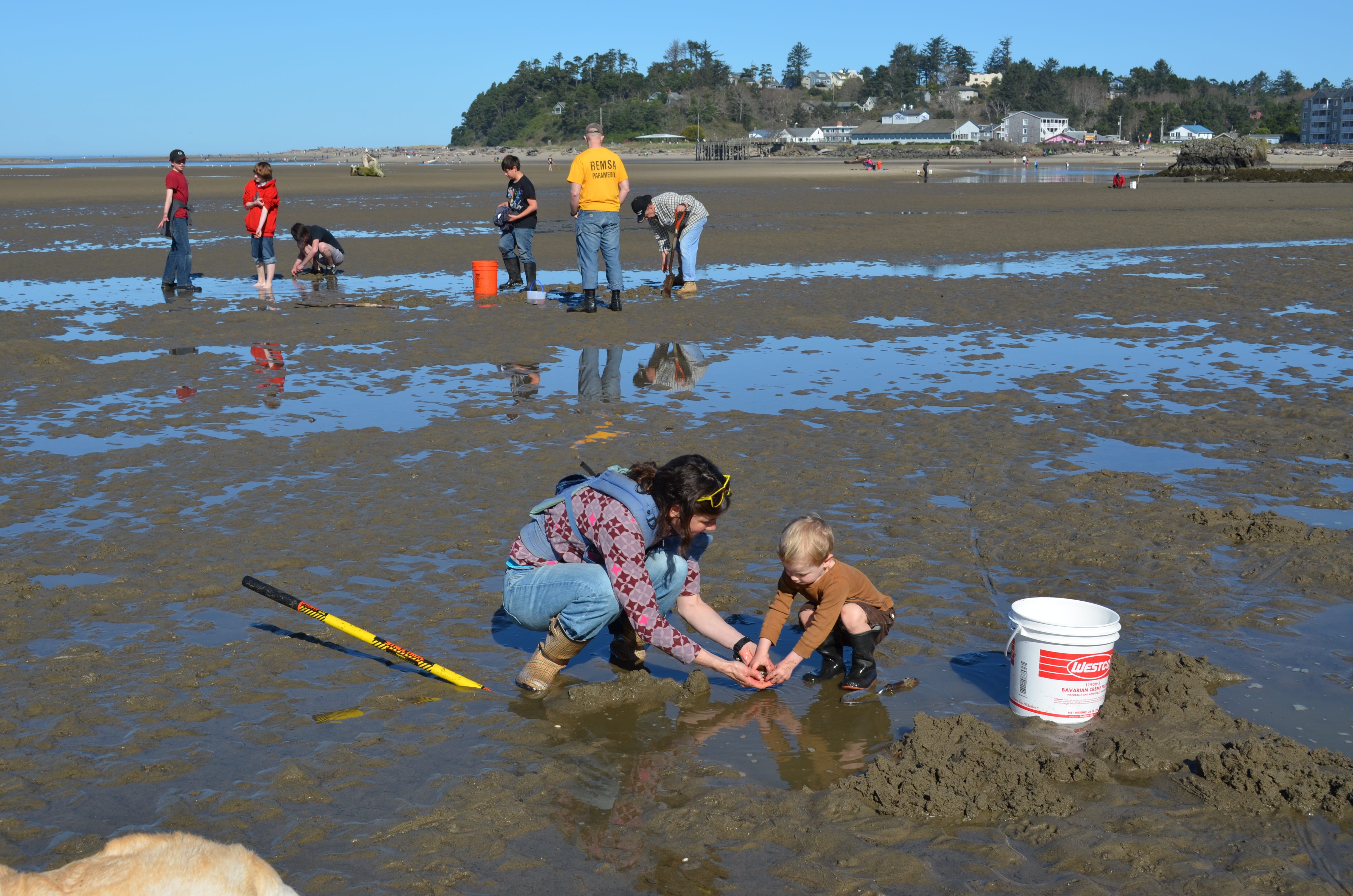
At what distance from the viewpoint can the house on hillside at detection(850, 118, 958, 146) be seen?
153m

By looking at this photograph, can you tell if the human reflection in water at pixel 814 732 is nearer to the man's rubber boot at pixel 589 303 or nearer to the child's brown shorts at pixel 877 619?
the child's brown shorts at pixel 877 619

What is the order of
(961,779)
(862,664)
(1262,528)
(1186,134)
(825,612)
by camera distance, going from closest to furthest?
(961,779) < (825,612) < (862,664) < (1262,528) < (1186,134)

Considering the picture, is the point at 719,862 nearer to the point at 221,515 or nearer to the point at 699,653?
the point at 699,653

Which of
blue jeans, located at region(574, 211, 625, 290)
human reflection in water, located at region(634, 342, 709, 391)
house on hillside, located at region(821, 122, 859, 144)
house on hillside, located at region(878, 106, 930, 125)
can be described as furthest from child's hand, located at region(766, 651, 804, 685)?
house on hillside, located at region(878, 106, 930, 125)

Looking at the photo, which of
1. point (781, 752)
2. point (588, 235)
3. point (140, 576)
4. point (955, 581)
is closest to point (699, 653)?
point (781, 752)

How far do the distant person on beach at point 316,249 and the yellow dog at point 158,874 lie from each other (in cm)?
1673

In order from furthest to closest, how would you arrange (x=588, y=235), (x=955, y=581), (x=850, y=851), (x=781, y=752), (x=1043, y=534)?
(x=588, y=235) < (x=1043, y=534) < (x=955, y=581) < (x=781, y=752) < (x=850, y=851)

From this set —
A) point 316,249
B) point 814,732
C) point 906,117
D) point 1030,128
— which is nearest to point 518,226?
point 316,249

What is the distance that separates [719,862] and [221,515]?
14.8ft

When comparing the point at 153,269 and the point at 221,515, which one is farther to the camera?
the point at 153,269

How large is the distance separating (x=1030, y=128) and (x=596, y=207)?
500 feet

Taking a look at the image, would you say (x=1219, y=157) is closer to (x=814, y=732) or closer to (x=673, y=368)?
(x=673, y=368)

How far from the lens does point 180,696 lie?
4.49m

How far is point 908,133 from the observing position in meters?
157
